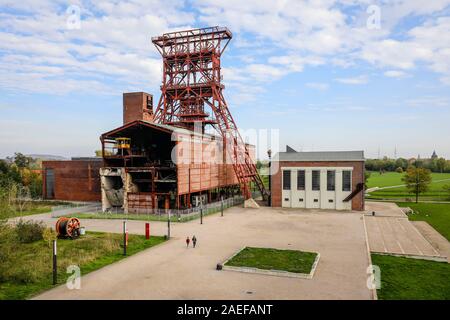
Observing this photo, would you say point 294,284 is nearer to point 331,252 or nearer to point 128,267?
point 331,252

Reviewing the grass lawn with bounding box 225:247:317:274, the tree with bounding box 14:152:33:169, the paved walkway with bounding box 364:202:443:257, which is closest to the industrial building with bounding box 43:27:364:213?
the paved walkway with bounding box 364:202:443:257

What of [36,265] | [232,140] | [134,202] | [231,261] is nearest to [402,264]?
[231,261]

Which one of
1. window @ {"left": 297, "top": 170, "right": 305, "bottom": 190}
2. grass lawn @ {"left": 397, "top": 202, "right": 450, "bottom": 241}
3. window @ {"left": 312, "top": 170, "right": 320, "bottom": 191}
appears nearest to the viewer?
grass lawn @ {"left": 397, "top": 202, "right": 450, "bottom": 241}

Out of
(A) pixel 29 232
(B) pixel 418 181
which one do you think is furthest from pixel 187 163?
(B) pixel 418 181

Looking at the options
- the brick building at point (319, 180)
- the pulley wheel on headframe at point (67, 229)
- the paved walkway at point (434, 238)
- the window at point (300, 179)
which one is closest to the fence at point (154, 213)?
the brick building at point (319, 180)

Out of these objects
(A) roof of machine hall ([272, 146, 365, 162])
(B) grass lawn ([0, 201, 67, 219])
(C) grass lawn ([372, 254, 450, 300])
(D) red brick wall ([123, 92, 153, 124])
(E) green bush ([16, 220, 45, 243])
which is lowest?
(B) grass lawn ([0, 201, 67, 219])

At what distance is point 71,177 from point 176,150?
979 inches

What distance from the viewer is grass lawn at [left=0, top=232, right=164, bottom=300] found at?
1745 cm

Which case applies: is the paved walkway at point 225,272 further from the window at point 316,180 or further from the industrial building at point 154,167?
the window at point 316,180

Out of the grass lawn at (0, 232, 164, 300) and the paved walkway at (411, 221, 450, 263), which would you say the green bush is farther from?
the paved walkway at (411, 221, 450, 263)

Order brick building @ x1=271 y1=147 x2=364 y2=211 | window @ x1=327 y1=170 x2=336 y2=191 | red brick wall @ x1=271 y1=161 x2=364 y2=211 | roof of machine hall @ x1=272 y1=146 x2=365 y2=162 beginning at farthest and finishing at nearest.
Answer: roof of machine hall @ x1=272 y1=146 x2=365 y2=162 < window @ x1=327 y1=170 x2=336 y2=191 < brick building @ x1=271 y1=147 x2=364 y2=211 < red brick wall @ x1=271 y1=161 x2=364 y2=211

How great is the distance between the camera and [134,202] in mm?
44719

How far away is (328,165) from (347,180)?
10.4 ft

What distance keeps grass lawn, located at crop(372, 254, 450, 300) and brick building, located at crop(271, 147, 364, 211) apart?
2218cm
